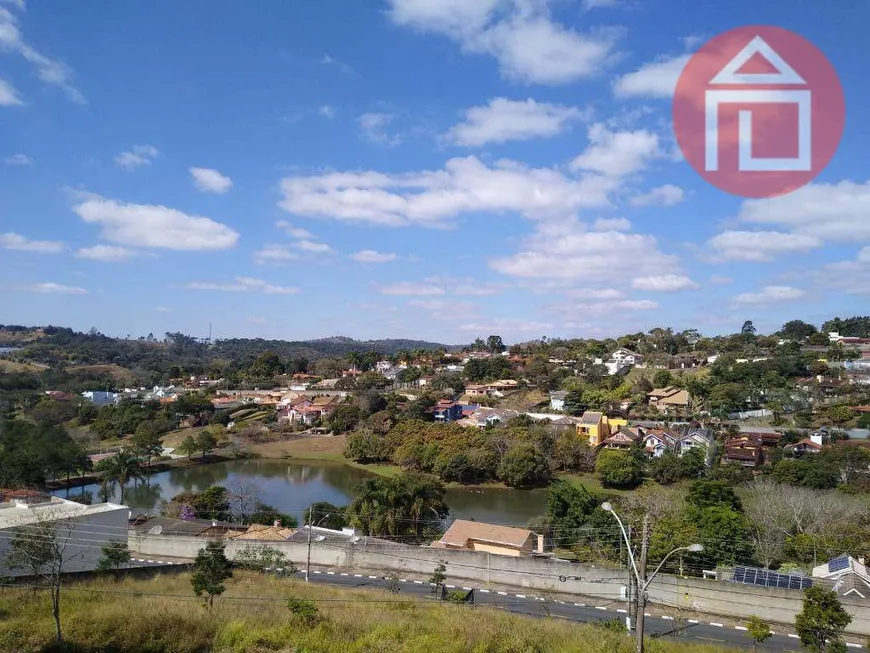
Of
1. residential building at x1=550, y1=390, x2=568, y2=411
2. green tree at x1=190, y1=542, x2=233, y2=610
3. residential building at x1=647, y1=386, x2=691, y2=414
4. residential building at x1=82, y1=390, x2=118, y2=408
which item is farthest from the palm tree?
residential building at x1=647, y1=386, x2=691, y2=414

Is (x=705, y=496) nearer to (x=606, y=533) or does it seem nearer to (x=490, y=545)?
(x=606, y=533)

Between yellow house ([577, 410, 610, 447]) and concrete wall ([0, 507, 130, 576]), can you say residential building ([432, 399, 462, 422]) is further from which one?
concrete wall ([0, 507, 130, 576])

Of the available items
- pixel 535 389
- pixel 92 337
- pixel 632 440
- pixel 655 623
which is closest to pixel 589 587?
pixel 655 623

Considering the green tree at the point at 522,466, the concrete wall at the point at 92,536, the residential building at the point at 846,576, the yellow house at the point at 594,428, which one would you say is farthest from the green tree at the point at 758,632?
the yellow house at the point at 594,428

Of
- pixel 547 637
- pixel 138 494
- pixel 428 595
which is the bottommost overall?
pixel 138 494

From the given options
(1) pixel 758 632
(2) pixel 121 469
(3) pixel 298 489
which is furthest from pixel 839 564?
(2) pixel 121 469

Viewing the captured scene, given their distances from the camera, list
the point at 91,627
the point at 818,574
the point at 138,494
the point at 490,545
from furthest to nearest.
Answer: the point at 138,494
the point at 490,545
the point at 818,574
the point at 91,627

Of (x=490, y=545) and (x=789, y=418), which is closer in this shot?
(x=490, y=545)
